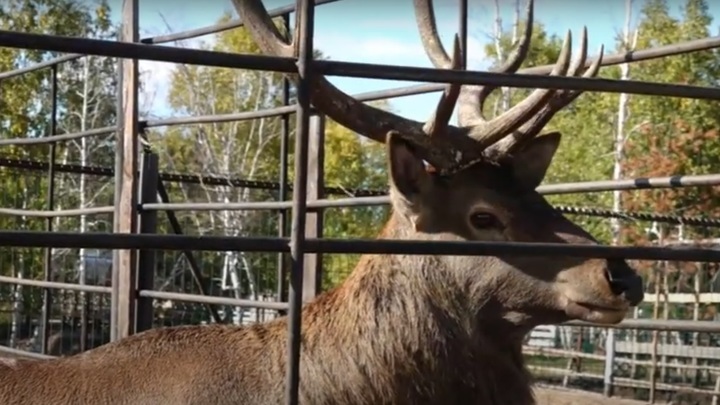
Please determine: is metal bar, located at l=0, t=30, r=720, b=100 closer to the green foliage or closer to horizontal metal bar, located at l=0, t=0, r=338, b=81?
horizontal metal bar, located at l=0, t=0, r=338, b=81

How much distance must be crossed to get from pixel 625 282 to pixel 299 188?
1415 mm

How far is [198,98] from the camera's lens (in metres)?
42.4

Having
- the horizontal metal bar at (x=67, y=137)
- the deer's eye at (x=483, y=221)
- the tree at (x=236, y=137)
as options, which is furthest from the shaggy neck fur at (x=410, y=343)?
the tree at (x=236, y=137)

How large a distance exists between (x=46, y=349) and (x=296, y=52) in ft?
20.9

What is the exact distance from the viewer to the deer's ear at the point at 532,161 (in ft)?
16.0

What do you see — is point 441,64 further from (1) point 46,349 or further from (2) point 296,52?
(1) point 46,349

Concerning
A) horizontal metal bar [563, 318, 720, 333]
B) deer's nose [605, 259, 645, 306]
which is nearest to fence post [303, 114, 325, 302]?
horizontal metal bar [563, 318, 720, 333]

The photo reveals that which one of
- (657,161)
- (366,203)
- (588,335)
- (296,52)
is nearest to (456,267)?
(296,52)

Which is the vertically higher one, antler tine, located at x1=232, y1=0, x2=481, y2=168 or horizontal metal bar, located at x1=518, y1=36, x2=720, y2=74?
horizontal metal bar, located at x1=518, y1=36, x2=720, y2=74

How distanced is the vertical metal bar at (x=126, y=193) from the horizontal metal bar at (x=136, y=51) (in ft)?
16.1

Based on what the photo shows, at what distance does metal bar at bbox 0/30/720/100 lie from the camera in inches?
128

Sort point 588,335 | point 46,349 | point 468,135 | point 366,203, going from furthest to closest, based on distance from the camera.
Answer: point 588,335, point 46,349, point 366,203, point 468,135

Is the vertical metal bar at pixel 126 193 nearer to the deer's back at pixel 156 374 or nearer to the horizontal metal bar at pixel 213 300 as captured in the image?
the horizontal metal bar at pixel 213 300

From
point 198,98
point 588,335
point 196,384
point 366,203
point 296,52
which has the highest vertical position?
point 198,98
